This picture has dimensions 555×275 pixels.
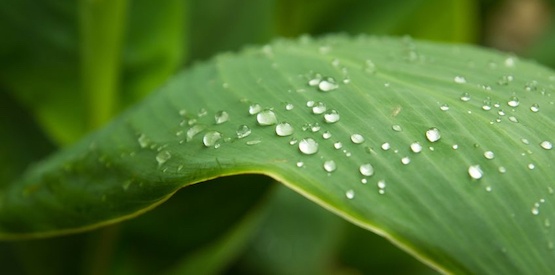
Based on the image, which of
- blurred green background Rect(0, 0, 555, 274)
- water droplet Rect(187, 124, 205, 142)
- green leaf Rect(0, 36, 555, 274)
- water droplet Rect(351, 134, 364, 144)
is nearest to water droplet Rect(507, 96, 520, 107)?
green leaf Rect(0, 36, 555, 274)

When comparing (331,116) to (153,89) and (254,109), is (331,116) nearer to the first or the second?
(254,109)

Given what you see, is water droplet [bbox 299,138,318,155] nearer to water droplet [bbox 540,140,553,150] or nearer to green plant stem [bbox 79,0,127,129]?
water droplet [bbox 540,140,553,150]

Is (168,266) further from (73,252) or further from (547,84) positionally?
(547,84)

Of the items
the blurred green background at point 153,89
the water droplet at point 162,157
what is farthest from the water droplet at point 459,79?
the blurred green background at point 153,89

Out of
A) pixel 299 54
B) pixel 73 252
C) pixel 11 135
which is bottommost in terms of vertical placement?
pixel 73 252

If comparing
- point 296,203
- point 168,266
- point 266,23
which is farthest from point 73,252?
point 266,23

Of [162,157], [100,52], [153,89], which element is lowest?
[153,89]

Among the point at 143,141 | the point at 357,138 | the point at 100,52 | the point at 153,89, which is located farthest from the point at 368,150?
the point at 153,89
